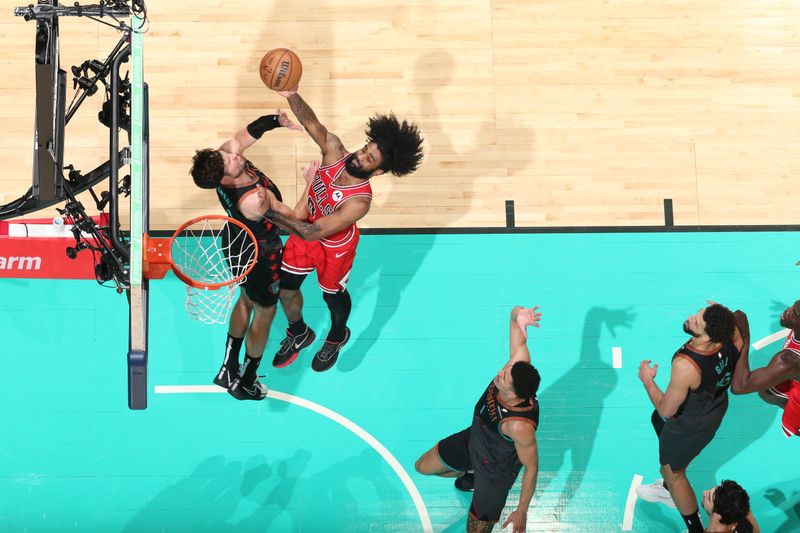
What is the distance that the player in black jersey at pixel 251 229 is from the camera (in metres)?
5.76

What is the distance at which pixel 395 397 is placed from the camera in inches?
284

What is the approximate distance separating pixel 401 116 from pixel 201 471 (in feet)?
12.0

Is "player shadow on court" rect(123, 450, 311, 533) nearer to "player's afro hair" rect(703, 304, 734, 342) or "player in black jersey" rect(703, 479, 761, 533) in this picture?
"player in black jersey" rect(703, 479, 761, 533)

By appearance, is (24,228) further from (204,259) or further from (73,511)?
(73,511)

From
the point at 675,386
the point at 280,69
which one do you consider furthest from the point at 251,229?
the point at 675,386

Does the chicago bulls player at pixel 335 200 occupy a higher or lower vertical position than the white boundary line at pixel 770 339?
higher

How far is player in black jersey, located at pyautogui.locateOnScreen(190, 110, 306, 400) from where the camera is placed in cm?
576

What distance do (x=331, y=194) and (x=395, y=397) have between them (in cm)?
200

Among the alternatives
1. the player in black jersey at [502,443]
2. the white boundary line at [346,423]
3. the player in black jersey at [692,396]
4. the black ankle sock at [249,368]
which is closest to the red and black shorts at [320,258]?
the black ankle sock at [249,368]

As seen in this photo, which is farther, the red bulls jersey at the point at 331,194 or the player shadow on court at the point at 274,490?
the player shadow on court at the point at 274,490

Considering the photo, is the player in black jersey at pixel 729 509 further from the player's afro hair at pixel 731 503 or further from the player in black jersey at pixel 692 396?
the player in black jersey at pixel 692 396

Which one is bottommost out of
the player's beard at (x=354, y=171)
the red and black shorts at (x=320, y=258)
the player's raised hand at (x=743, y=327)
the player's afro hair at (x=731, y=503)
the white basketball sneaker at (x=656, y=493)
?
the white basketball sneaker at (x=656, y=493)

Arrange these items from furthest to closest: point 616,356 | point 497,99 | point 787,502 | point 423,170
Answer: point 497,99 < point 423,170 < point 616,356 < point 787,502

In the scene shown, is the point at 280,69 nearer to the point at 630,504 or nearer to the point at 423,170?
the point at 423,170
